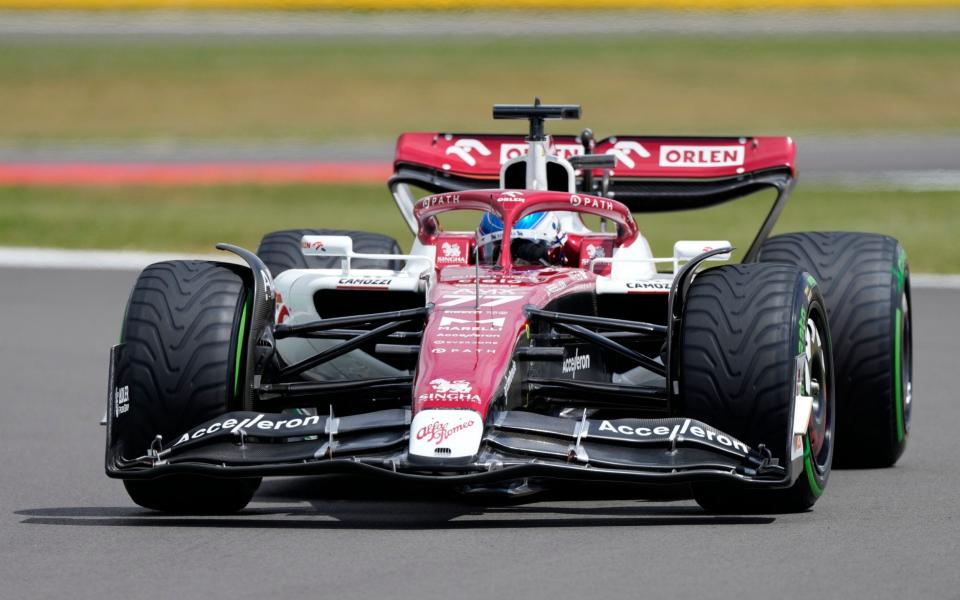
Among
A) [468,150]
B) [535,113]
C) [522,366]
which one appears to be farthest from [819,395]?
[468,150]

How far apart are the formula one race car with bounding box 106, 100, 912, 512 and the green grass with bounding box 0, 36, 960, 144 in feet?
80.8

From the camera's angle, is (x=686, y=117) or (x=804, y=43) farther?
(x=804, y=43)

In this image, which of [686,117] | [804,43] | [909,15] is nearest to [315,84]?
[686,117]

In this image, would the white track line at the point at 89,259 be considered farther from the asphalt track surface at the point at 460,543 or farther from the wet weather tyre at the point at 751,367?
the wet weather tyre at the point at 751,367

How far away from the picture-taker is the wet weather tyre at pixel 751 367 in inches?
291

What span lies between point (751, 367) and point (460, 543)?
4.64 feet

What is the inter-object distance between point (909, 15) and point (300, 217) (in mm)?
37753

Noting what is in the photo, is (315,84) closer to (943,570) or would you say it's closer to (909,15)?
(909,15)

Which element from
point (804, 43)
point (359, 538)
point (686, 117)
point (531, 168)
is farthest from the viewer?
point (804, 43)

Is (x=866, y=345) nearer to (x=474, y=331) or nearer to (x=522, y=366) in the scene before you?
(x=522, y=366)

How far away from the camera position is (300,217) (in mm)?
25375

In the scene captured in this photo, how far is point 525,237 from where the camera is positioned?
923 cm

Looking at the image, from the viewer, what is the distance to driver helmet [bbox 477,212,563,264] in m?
9.22

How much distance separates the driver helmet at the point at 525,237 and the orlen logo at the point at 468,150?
212 cm
